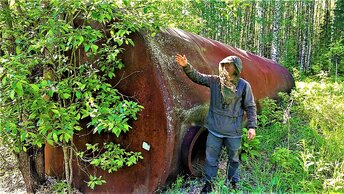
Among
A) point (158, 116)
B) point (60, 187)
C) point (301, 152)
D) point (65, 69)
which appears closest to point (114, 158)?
point (158, 116)

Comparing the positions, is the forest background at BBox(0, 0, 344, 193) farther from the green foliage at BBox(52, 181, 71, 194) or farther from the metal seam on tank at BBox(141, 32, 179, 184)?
the metal seam on tank at BBox(141, 32, 179, 184)

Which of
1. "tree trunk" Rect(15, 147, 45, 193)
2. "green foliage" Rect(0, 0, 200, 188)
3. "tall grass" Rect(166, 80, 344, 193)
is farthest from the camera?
"tree trunk" Rect(15, 147, 45, 193)

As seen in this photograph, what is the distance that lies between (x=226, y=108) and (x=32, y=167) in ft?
7.95

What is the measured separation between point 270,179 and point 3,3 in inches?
138

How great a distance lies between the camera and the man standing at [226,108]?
3.42 m

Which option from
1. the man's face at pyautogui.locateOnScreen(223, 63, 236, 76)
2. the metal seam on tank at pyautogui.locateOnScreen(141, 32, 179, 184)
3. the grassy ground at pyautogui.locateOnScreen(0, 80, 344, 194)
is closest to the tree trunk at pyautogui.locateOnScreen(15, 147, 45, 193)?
the grassy ground at pyautogui.locateOnScreen(0, 80, 344, 194)

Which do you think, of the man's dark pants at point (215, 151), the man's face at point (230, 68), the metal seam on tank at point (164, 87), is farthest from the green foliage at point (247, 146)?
the metal seam on tank at point (164, 87)

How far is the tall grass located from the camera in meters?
3.46

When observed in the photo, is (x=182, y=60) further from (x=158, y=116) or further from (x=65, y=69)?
(x=65, y=69)

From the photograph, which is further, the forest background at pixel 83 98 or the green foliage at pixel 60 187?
the green foliage at pixel 60 187

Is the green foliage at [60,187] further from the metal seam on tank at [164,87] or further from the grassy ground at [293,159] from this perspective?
the metal seam on tank at [164,87]

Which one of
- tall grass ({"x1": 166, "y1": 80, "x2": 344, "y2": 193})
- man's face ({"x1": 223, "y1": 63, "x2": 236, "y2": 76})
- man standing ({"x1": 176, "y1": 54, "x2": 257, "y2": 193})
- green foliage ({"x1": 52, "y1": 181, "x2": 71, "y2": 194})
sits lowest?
green foliage ({"x1": 52, "y1": 181, "x2": 71, "y2": 194})

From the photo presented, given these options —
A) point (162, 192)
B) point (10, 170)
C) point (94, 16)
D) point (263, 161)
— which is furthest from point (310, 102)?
point (10, 170)

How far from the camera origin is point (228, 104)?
3.44m
